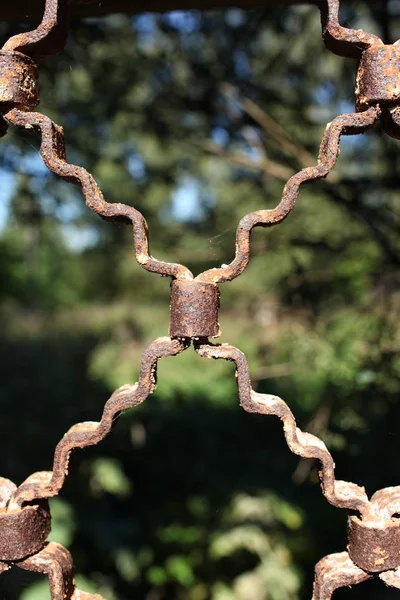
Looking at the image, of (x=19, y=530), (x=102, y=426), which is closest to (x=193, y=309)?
(x=102, y=426)

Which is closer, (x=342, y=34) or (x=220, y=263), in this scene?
(x=342, y=34)

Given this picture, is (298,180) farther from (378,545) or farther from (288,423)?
(378,545)

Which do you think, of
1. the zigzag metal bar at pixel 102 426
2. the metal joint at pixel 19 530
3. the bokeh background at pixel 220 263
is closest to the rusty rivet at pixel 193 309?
the zigzag metal bar at pixel 102 426

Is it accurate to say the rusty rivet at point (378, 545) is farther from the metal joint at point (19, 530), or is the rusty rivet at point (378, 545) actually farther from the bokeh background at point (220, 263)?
the bokeh background at point (220, 263)

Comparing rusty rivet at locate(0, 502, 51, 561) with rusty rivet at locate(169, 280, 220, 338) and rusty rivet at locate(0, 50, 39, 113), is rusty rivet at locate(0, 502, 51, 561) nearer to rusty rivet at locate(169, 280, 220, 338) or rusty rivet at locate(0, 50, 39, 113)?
rusty rivet at locate(169, 280, 220, 338)

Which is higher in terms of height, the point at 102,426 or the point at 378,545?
the point at 102,426

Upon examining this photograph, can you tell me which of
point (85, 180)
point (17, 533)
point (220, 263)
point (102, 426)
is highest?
point (220, 263)

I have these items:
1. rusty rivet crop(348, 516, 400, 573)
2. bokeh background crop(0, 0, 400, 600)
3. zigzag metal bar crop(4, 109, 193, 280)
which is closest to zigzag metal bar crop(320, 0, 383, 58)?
zigzag metal bar crop(4, 109, 193, 280)
